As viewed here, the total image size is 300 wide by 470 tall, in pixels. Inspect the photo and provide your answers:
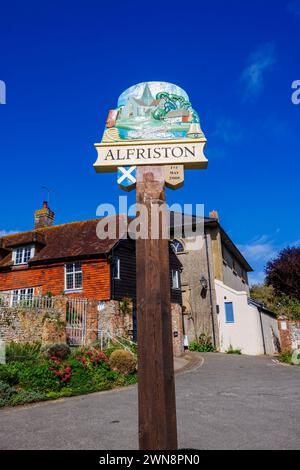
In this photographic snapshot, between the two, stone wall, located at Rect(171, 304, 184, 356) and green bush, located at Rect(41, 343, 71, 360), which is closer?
green bush, located at Rect(41, 343, 71, 360)

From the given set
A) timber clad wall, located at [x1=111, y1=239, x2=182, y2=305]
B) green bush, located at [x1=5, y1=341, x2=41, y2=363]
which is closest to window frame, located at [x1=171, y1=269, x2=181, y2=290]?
timber clad wall, located at [x1=111, y1=239, x2=182, y2=305]

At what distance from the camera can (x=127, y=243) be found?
22344mm

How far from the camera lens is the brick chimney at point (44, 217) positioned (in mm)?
26984

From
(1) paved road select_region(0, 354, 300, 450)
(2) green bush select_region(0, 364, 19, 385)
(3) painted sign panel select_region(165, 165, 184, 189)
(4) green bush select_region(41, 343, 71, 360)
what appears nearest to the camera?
(3) painted sign panel select_region(165, 165, 184, 189)

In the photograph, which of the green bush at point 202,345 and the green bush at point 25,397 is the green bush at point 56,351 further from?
the green bush at point 202,345

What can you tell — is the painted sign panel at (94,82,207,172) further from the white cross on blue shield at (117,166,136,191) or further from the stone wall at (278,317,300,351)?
the stone wall at (278,317,300,351)

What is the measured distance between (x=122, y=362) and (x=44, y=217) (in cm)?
1566

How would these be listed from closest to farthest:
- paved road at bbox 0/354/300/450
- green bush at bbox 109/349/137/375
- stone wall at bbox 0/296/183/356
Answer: paved road at bbox 0/354/300/450, green bush at bbox 109/349/137/375, stone wall at bbox 0/296/183/356

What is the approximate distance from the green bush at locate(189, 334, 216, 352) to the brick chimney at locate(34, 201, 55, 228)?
1240 cm

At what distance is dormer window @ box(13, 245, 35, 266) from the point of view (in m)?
23.2

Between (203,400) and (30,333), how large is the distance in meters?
7.59

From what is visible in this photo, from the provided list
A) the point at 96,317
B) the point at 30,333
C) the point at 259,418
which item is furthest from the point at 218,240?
the point at 259,418

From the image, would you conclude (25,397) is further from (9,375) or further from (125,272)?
(125,272)

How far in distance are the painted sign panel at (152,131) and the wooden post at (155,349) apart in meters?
0.57
